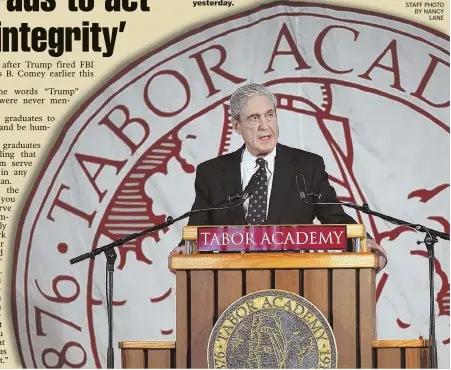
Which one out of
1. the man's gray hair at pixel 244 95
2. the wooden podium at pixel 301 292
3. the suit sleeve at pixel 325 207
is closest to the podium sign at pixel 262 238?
the wooden podium at pixel 301 292

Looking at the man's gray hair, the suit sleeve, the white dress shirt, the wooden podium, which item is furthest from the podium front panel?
the man's gray hair

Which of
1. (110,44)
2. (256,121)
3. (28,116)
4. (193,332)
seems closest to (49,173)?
(28,116)

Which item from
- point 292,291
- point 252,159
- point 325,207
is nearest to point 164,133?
point 252,159

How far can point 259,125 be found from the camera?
4207 millimetres

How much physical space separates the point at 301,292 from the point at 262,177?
31.5 inches

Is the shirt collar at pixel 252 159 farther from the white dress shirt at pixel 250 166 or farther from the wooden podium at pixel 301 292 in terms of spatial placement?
the wooden podium at pixel 301 292

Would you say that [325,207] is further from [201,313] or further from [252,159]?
[201,313]

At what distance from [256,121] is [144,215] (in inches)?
47.4

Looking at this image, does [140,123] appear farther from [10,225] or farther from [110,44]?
[10,225]

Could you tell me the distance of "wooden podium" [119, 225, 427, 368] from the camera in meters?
3.43

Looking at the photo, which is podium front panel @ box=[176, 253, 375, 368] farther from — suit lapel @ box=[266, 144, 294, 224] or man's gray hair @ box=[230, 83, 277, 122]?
man's gray hair @ box=[230, 83, 277, 122]

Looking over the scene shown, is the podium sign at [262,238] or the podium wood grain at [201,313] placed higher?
the podium sign at [262,238]

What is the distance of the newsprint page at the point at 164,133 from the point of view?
512 cm

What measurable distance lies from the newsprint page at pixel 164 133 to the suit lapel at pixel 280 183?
866 millimetres
